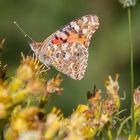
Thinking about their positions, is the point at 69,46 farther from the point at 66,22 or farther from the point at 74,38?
the point at 66,22

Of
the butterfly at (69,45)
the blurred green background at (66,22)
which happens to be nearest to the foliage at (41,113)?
the butterfly at (69,45)

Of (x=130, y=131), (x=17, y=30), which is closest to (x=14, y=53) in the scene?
(x=17, y=30)

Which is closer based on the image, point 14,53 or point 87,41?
point 87,41

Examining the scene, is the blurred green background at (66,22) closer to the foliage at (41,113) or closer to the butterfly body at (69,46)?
the butterfly body at (69,46)

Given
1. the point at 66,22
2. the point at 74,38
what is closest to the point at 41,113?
the point at 74,38

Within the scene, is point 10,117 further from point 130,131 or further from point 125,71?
point 125,71

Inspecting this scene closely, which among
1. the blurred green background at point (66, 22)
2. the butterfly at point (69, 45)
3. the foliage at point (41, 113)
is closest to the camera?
the foliage at point (41, 113)
